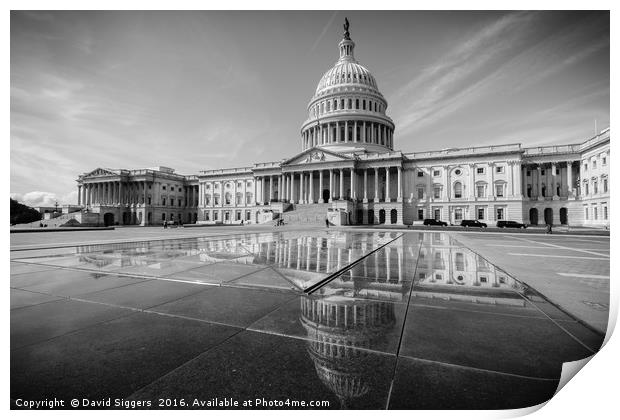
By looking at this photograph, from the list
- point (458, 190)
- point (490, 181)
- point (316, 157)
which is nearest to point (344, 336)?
point (316, 157)

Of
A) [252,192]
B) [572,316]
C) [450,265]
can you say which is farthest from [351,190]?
[572,316]

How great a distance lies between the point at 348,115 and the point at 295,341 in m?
78.0

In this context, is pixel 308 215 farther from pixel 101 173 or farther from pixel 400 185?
pixel 101 173

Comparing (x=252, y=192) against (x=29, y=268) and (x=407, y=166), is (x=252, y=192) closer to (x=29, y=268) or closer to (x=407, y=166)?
(x=407, y=166)

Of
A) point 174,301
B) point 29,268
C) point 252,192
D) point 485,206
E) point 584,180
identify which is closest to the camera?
point 174,301

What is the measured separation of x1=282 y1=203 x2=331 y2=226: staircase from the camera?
57500 millimetres

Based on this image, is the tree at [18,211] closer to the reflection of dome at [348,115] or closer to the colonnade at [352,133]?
the reflection of dome at [348,115]

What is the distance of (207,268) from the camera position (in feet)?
25.8

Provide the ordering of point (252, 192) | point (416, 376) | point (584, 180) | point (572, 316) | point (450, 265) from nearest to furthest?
1. point (416, 376)
2. point (572, 316)
3. point (450, 265)
4. point (584, 180)
5. point (252, 192)

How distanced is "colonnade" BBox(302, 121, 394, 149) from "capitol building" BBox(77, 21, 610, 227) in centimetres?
29

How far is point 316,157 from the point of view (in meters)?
Answer: 67.6

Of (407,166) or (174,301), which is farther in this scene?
(407,166)
